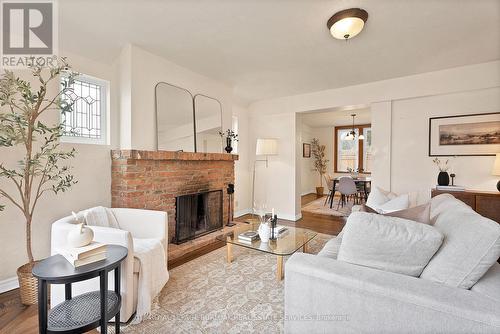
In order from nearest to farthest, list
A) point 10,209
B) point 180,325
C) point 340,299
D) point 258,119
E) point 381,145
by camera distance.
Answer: point 340,299
point 180,325
point 10,209
point 381,145
point 258,119

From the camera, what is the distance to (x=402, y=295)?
104 centimetres

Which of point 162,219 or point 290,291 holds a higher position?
point 162,219

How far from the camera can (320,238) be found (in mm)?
3617

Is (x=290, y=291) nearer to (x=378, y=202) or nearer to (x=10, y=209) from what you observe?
(x=378, y=202)

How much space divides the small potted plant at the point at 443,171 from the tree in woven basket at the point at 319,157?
192 inches

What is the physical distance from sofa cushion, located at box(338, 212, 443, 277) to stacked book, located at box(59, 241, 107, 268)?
150cm

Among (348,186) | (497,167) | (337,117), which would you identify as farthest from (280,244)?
(337,117)

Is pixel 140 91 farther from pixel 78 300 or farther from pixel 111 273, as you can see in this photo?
pixel 78 300

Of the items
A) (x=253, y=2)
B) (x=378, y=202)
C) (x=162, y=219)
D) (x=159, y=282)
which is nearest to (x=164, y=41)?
(x=253, y=2)

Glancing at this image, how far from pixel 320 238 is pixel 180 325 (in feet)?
8.16

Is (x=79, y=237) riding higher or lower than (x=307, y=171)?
lower

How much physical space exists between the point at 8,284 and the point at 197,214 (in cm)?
199

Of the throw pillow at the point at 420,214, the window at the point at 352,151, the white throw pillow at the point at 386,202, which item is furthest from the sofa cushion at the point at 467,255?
the window at the point at 352,151

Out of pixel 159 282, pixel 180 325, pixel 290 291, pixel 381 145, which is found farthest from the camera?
pixel 381 145
